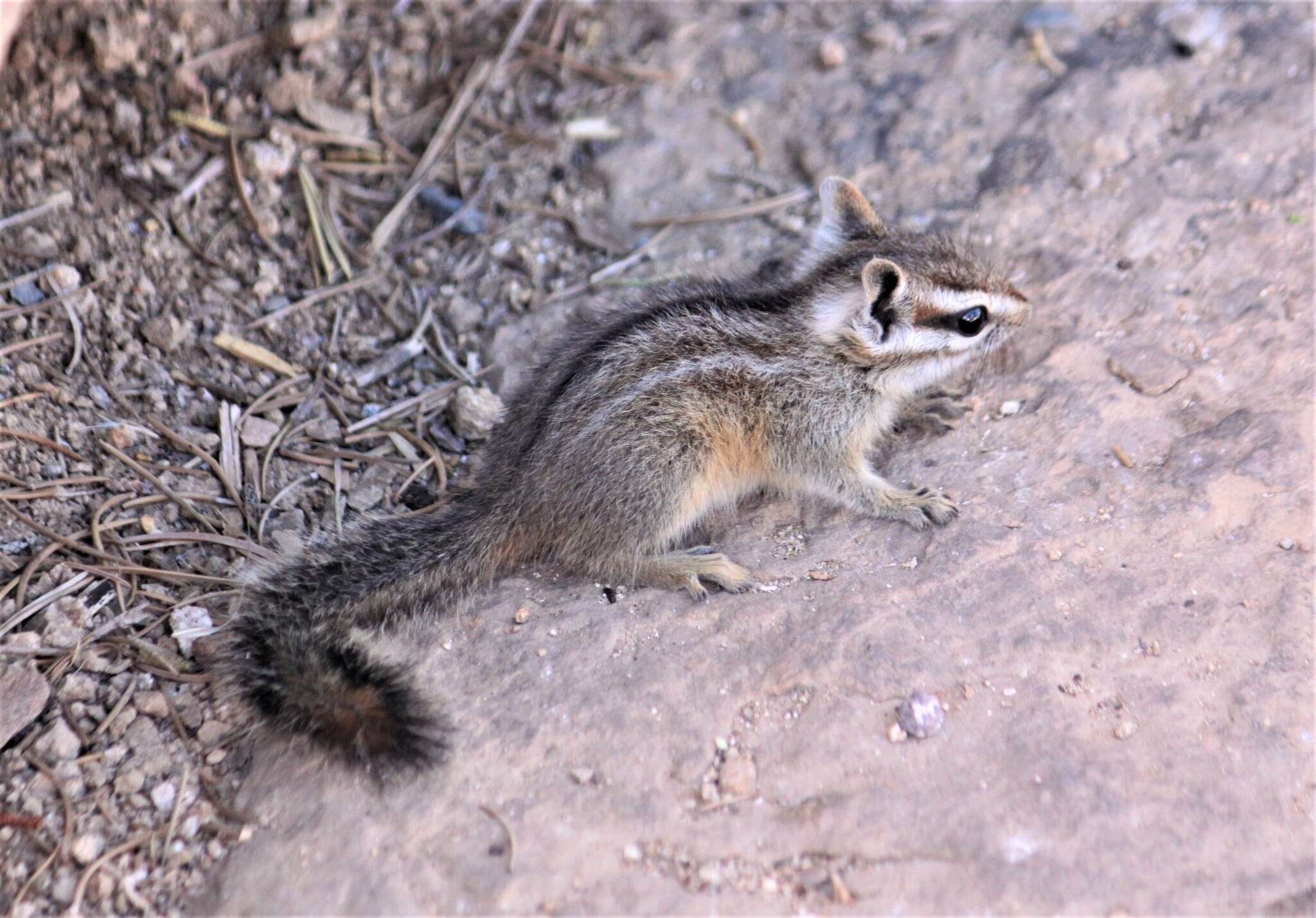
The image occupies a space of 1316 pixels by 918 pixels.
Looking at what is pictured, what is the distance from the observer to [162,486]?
12.4 feet

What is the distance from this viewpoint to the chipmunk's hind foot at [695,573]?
3.64 meters

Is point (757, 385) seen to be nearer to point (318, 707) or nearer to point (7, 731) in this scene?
point (318, 707)

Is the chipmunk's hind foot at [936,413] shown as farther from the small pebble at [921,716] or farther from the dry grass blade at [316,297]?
the dry grass blade at [316,297]

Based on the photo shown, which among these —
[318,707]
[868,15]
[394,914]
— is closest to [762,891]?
[394,914]

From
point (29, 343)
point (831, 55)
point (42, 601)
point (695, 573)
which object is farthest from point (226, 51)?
point (695, 573)

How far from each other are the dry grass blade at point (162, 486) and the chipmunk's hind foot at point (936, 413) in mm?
2652

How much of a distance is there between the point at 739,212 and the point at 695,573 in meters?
2.17

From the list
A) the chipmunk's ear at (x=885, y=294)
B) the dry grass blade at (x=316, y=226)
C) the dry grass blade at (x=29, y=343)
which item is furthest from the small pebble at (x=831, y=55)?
the dry grass blade at (x=29, y=343)

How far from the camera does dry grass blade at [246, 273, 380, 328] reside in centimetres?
452

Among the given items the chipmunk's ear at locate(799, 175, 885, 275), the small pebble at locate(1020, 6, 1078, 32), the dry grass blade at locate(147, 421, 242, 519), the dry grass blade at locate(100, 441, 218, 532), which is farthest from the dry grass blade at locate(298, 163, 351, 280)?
the small pebble at locate(1020, 6, 1078, 32)

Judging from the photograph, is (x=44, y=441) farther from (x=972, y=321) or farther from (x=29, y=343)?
(x=972, y=321)

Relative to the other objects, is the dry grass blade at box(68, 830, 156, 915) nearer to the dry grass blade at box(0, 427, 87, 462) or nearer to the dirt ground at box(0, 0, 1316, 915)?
the dirt ground at box(0, 0, 1316, 915)

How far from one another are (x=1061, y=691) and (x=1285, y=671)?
2.10ft

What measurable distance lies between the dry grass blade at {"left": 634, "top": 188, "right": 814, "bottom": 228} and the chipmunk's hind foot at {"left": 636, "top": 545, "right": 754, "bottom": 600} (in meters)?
2.01
